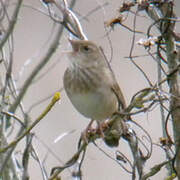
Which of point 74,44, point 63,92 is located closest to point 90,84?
point 74,44

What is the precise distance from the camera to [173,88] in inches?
90.8

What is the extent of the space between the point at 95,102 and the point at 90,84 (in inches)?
5.9

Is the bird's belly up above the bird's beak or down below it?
below

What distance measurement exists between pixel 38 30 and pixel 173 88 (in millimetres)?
4350

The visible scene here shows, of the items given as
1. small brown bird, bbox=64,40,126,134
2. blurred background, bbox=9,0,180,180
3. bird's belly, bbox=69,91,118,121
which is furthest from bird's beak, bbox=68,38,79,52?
blurred background, bbox=9,0,180,180

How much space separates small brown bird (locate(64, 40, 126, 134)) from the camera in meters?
3.52

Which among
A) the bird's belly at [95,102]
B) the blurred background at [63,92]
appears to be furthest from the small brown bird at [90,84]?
the blurred background at [63,92]

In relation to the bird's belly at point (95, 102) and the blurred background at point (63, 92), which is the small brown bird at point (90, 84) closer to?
the bird's belly at point (95, 102)

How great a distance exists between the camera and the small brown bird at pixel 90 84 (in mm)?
3518

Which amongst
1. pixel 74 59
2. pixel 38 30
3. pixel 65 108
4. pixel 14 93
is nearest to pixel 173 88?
pixel 14 93

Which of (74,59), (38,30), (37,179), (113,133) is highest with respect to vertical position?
(38,30)

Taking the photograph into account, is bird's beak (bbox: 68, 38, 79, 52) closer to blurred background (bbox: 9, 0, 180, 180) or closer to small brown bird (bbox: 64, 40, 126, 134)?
small brown bird (bbox: 64, 40, 126, 134)

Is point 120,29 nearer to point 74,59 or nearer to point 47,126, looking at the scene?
point 47,126

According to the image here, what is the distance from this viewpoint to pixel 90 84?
3.56m
